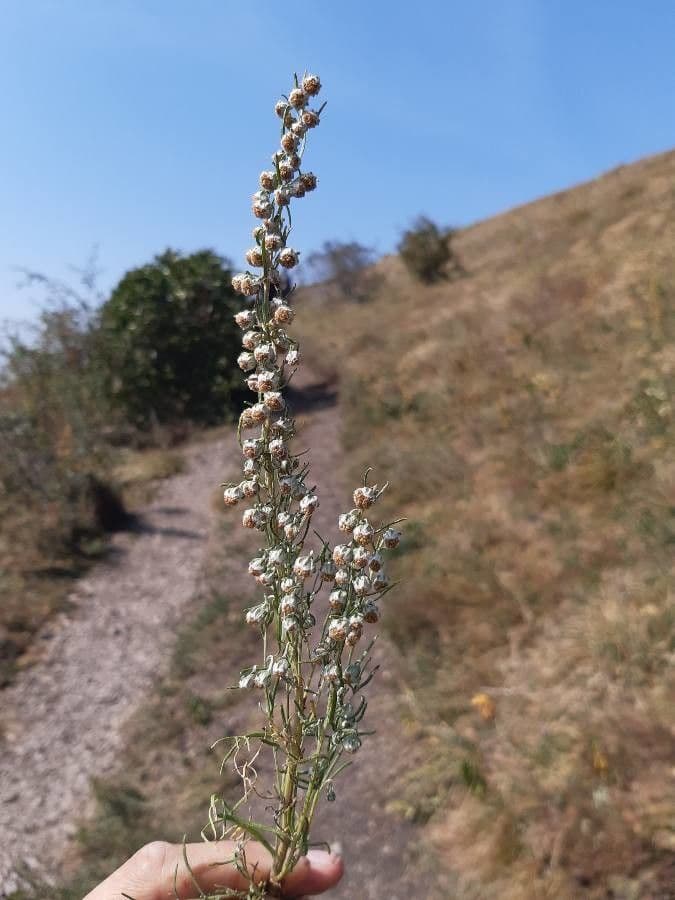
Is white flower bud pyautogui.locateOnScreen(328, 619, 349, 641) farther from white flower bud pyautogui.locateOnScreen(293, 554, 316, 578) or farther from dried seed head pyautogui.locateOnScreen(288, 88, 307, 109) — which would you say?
dried seed head pyautogui.locateOnScreen(288, 88, 307, 109)

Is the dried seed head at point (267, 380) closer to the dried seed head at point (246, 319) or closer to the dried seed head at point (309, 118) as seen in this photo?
the dried seed head at point (246, 319)

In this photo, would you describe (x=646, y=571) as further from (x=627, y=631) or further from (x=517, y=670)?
(x=517, y=670)

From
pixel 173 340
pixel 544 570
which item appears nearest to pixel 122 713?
pixel 544 570

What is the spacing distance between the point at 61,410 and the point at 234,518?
13.6ft

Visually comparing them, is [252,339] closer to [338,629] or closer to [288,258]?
[288,258]

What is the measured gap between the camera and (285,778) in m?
1.39

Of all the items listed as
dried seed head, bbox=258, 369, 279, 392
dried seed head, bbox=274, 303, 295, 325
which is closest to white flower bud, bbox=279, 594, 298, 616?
dried seed head, bbox=258, 369, 279, 392

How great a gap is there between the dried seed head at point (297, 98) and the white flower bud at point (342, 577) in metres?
0.81

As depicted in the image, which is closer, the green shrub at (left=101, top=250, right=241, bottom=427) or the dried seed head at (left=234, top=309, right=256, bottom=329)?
the dried seed head at (left=234, top=309, right=256, bottom=329)

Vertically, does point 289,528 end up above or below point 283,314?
below

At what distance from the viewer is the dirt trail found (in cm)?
440

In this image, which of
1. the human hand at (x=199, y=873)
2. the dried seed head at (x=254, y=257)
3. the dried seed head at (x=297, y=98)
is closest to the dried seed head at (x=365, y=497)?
the dried seed head at (x=254, y=257)

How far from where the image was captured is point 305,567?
1249 mm

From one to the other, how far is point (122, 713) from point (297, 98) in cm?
556
